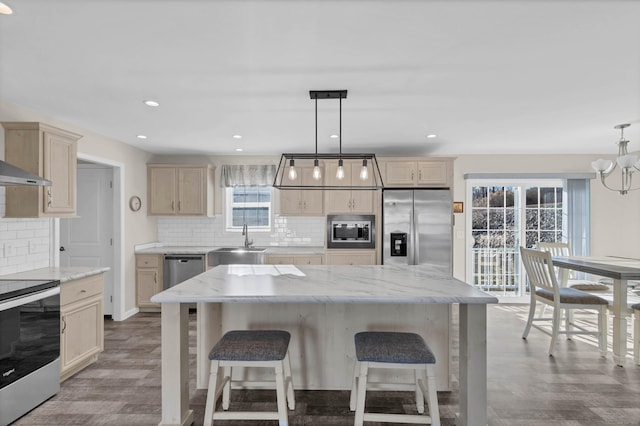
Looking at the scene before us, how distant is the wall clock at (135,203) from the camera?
16.0ft

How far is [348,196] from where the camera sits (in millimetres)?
5148

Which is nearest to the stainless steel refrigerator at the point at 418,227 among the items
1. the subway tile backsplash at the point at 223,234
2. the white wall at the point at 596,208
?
the white wall at the point at 596,208

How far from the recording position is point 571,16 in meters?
1.74

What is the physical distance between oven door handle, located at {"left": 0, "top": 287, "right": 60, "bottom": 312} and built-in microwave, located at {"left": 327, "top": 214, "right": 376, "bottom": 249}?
3.30 m

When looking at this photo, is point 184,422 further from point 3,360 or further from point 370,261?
point 370,261

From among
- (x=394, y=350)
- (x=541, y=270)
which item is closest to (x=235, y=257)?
(x=394, y=350)

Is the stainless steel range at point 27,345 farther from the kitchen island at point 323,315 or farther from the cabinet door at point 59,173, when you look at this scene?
the kitchen island at point 323,315

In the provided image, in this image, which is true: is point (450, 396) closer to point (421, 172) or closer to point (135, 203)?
point (421, 172)

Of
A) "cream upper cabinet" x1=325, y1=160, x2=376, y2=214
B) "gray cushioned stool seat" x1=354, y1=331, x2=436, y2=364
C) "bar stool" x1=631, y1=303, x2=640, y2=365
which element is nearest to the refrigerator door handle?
"cream upper cabinet" x1=325, y1=160, x2=376, y2=214

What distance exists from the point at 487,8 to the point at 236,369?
2.72 metres

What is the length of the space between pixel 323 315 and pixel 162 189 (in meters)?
3.72

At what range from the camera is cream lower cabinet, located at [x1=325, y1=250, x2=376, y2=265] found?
5062 mm

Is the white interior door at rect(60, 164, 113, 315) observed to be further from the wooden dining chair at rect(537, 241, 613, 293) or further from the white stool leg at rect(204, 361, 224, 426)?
the wooden dining chair at rect(537, 241, 613, 293)

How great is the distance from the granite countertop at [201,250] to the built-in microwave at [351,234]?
0.26 metres
